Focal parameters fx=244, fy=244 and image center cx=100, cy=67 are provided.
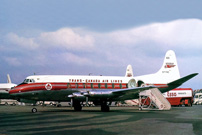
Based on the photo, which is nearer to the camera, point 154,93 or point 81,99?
point 81,99

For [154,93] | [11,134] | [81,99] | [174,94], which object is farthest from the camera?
[174,94]

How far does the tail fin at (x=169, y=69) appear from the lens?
124 ft

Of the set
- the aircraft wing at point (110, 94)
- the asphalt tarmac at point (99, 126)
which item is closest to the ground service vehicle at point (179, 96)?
the aircraft wing at point (110, 94)

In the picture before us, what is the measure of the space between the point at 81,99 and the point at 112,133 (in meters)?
17.7

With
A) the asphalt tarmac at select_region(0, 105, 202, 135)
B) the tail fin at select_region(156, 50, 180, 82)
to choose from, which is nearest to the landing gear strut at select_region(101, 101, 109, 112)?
the asphalt tarmac at select_region(0, 105, 202, 135)

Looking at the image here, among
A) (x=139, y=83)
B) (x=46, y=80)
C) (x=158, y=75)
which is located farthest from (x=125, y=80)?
(x=46, y=80)

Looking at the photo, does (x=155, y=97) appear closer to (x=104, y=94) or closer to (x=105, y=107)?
(x=105, y=107)

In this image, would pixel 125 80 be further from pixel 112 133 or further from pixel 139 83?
pixel 112 133

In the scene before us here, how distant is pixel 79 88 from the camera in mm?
30953

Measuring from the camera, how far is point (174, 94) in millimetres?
56094

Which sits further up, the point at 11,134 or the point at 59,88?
the point at 59,88

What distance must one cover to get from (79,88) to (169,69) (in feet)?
51.4

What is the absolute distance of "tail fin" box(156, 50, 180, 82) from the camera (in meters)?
37.7

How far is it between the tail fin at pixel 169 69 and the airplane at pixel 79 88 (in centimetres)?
188
